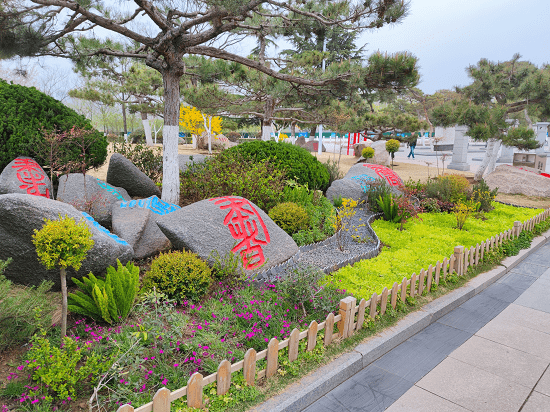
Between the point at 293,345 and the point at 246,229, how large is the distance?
2.01m

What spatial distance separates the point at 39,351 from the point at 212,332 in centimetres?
123

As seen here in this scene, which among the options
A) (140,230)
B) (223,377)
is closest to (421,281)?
(223,377)

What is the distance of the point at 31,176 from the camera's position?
541 cm

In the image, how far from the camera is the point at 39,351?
2.22m

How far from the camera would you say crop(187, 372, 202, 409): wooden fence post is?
2.20 meters

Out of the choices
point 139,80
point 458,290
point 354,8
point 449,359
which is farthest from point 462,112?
point 139,80

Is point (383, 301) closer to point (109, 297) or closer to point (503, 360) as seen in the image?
point (503, 360)

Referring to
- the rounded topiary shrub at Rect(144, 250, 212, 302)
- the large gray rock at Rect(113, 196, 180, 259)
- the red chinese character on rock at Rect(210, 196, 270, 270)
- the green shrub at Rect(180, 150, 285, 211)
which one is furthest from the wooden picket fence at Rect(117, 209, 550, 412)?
the green shrub at Rect(180, 150, 285, 211)

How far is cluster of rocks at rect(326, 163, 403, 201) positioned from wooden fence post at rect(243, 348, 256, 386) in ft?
17.5

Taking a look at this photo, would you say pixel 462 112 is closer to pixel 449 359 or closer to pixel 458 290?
pixel 458 290

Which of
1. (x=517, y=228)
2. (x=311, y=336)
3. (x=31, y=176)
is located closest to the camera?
(x=311, y=336)

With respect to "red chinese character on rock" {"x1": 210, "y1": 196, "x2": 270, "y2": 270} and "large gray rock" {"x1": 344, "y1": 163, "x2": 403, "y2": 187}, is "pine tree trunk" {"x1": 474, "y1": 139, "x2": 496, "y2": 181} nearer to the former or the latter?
"large gray rock" {"x1": 344, "y1": 163, "x2": 403, "y2": 187}

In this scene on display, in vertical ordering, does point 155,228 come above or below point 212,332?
above

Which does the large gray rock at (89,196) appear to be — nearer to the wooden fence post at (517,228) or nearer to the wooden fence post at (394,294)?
the wooden fence post at (394,294)
